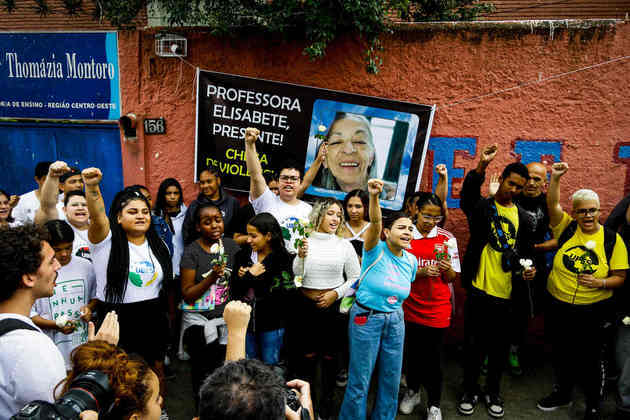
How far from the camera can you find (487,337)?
368 cm

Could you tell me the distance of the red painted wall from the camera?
4582mm

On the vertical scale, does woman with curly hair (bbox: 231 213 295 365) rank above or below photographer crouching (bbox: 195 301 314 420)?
below

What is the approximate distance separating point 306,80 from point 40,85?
3.59 m

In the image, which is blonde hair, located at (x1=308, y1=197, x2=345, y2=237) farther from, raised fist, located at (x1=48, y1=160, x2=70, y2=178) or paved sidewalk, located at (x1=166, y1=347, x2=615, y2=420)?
raised fist, located at (x1=48, y1=160, x2=70, y2=178)

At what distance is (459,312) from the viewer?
496cm

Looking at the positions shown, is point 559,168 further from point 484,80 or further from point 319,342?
point 319,342

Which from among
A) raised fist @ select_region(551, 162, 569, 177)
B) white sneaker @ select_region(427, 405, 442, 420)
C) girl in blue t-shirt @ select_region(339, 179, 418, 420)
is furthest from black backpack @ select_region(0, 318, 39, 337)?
raised fist @ select_region(551, 162, 569, 177)

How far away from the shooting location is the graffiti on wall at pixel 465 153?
185 inches

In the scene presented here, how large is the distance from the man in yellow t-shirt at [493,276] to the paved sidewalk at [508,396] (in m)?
0.18

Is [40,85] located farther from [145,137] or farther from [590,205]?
[590,205]

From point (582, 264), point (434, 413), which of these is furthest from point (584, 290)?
point (434, 413)

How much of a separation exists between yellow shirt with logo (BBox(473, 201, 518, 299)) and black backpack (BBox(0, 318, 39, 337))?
10.6 feet

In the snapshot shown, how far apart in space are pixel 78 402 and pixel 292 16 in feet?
14.0

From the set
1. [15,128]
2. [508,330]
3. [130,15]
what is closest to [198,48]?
[130,15]
